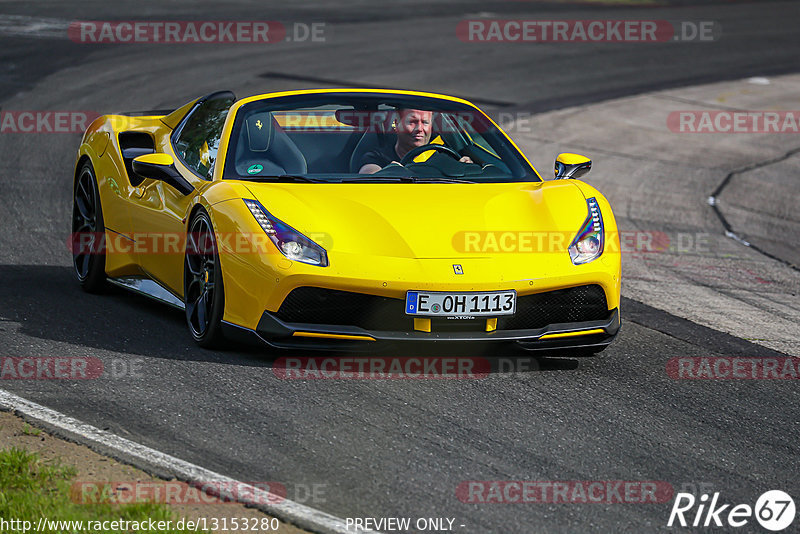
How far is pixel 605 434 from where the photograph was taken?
17.4ft

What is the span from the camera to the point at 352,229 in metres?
6.11

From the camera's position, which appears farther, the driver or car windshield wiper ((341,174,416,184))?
the driver

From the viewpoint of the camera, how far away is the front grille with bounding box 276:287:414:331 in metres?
5.88

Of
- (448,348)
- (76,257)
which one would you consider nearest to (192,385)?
(448,348)

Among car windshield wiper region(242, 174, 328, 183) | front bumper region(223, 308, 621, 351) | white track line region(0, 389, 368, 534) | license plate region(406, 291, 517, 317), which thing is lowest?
white track line region(0, 389, 368, 534)

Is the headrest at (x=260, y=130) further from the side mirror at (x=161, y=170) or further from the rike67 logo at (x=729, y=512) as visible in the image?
the rike67 logo at (x=729, y=512)

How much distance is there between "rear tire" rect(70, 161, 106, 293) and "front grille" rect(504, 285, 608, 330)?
2.91 m

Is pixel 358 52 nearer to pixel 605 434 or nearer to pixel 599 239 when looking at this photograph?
pixel 599 239

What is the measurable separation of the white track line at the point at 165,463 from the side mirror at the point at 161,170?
1835 mm
